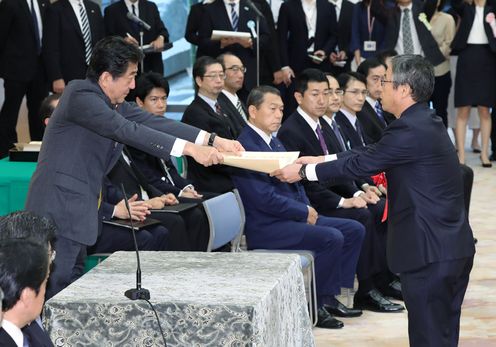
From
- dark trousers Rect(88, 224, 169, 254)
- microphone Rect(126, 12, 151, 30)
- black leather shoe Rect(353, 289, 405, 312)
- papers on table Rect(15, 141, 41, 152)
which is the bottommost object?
black leather shoe Rect(353, 289, 405, 312)

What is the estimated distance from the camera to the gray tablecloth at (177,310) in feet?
11.6

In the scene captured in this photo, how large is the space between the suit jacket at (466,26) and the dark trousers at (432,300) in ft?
20.5

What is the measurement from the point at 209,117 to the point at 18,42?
2.32 metres

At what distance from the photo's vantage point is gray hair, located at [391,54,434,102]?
4465 mm

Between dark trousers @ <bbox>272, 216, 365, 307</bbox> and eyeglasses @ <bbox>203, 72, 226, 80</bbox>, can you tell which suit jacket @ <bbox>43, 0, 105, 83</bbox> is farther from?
dark trousers @ <bbox>272, 216, 365, 307</bbox>

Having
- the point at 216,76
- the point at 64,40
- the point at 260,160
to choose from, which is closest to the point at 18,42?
the point at 64,40

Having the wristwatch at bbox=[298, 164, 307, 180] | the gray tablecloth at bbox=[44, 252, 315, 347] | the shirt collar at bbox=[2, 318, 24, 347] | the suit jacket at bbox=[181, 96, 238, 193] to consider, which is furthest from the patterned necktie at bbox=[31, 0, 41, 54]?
the shirt collar at bbox=[2, 318, 24, 347]

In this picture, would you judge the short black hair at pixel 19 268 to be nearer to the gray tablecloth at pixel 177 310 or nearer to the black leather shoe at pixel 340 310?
the gray tablecloth at pixel 177 310

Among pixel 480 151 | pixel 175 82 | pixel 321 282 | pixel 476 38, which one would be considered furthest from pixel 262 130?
pixel 175 82

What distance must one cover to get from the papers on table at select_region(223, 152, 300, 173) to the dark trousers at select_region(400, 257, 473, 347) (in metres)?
0.87

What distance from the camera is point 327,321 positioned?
591cm

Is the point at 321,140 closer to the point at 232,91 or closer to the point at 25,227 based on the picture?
the point at 232,91

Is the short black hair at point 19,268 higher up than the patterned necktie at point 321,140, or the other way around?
the short black hair at point 19,268

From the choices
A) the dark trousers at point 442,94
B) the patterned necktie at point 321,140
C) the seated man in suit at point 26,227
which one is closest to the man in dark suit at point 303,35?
the dark trousers at point 442,94
